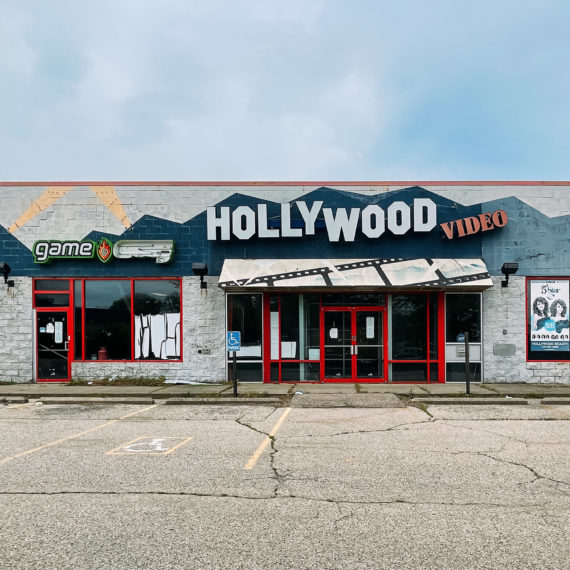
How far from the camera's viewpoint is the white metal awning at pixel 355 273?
1532 centimetres

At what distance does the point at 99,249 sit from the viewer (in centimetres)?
1656

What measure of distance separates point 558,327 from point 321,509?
531 inches

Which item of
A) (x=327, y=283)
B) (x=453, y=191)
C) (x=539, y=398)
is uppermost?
(x=453, y=191)

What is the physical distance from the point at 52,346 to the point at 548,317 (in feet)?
50.8

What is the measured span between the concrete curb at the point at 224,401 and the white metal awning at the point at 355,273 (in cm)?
347

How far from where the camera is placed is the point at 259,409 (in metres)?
12.2

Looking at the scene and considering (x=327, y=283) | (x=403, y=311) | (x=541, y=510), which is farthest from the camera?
(x=403, y=311)

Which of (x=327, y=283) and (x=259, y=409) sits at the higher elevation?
(x=327, y=283)

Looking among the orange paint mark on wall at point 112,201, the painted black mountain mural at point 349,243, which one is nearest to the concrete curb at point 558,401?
the painted black mountain mural at point 349,243

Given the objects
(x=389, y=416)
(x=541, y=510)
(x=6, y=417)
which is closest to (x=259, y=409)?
(x=389, y=416)

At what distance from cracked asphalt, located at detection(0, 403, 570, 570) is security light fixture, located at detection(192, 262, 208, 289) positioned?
6601 mm

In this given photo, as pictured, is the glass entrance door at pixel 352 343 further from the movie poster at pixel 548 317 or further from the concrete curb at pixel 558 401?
the concrete curb at pixel 558 401

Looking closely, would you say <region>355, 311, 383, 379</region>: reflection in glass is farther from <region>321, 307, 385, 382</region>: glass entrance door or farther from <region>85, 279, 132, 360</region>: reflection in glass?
<region>85, 279, 132, 360</region>: reflection in glass

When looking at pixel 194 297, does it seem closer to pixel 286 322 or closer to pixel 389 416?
pixel 286 322
